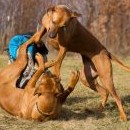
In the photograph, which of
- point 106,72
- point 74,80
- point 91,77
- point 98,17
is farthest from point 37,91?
point 98,17

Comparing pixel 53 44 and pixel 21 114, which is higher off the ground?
pixel 53 44

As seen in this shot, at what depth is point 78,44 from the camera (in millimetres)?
7754

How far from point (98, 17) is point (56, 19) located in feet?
37.4

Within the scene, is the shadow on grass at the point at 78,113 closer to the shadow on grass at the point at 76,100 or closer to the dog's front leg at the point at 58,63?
the shadow on grass at the point at 76,100

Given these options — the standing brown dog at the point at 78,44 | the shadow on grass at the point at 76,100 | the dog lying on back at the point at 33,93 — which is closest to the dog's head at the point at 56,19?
the standing brown dog at the point at 78,44

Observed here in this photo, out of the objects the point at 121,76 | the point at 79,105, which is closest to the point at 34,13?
the point at 121,76

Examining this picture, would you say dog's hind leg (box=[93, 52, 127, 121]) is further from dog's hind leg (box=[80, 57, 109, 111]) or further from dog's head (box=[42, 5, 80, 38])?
dog's head (box=[42, 5, 80, 38])

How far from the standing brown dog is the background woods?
9.89 metres

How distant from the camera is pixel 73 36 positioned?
7.63m

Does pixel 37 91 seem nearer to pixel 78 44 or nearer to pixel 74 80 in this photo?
pixel 74 80

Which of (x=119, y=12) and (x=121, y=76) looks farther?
(x=119, y=12)

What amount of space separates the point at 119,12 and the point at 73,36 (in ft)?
35.7

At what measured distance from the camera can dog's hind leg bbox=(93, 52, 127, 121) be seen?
7.52 meters

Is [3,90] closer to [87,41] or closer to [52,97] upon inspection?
[52,97]
